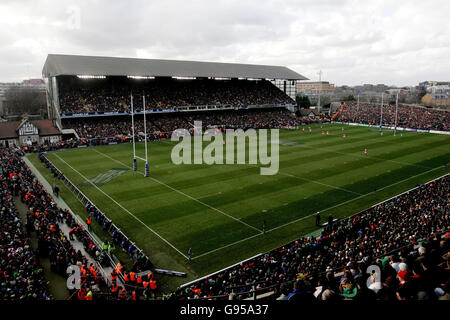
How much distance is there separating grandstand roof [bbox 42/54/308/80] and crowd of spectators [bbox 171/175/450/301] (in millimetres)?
45306

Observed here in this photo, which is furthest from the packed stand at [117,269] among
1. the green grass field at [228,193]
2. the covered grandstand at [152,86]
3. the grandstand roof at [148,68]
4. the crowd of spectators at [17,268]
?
the grandstand roof at [148,68]

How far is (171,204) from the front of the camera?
917 inches

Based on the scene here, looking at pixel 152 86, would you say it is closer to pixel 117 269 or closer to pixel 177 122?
pixel 177 122

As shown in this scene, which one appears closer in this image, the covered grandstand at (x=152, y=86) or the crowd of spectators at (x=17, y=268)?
the crowd of spectators at (x=17, y=268)

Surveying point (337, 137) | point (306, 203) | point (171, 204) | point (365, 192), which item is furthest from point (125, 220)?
point (337, 137)

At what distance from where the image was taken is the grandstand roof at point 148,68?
52.6 metres

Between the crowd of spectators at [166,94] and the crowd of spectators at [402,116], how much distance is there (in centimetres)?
1646

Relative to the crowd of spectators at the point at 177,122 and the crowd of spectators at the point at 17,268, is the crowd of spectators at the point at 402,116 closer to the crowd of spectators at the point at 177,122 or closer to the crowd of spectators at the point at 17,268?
the crowd of spectators at the point at 177,122

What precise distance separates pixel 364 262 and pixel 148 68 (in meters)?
58.7

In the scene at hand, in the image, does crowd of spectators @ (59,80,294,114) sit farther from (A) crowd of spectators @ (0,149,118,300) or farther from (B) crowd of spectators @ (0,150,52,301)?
(B) crowd of spectators @ (0,150,52,301)

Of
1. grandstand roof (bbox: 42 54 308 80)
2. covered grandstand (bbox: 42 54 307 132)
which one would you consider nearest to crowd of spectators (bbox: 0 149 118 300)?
covered grandstand (bbox: 42 54 307 132)

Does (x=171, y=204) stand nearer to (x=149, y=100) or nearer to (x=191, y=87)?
(x=149, y=100)

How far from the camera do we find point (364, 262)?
8320 mm

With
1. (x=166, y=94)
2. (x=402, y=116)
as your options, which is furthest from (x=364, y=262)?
(x=402, y=116)
